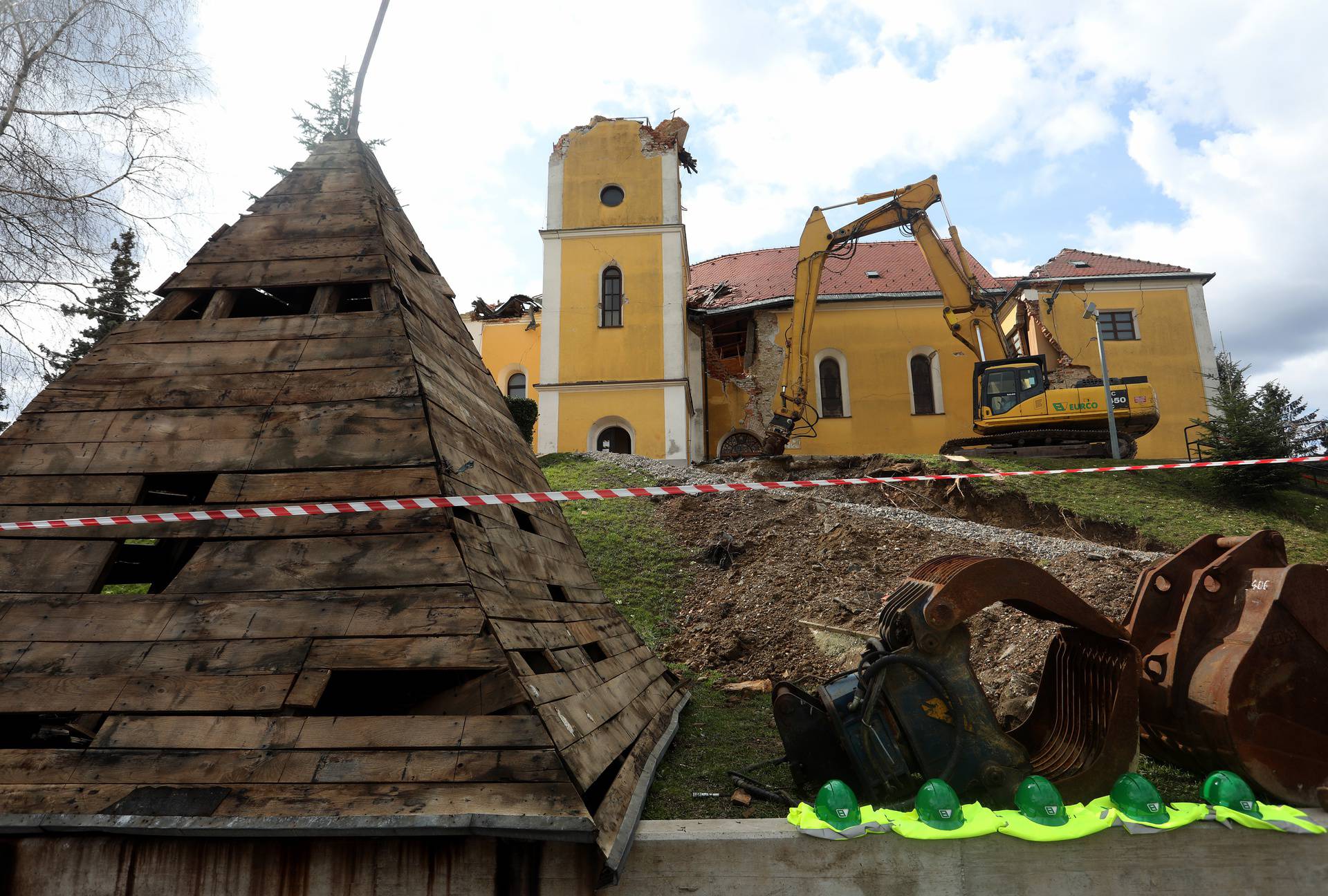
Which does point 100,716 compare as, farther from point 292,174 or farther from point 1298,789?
point 1298,789

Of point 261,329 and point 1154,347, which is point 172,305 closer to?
point 261,329

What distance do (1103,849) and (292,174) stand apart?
22.8 feet

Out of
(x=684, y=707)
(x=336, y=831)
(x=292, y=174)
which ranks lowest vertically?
(x=684, y=707)

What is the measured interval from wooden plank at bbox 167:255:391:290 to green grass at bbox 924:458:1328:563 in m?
13.8

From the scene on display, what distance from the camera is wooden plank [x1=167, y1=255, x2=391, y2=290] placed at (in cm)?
498

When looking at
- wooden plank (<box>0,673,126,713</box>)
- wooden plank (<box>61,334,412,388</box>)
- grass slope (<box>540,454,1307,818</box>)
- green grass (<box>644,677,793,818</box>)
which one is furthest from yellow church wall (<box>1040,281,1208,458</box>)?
wooden plank (<box>0,673,126,713</box>)

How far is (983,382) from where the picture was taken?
20.5m

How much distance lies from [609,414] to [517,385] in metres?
7.41

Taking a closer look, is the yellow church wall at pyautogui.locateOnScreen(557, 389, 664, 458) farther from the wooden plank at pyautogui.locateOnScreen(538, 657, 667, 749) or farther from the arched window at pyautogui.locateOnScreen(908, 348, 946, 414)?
the wooden plank at pyautogui.locateOnScreen(538, 657, 667, 749)

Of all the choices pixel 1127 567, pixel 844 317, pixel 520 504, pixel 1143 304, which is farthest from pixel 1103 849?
pixel 1143 304

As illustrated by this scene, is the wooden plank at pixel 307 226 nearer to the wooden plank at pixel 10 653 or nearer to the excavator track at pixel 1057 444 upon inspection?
the wooden plank at pixel 10 653

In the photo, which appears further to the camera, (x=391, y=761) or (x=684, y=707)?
(x=684, y=707)

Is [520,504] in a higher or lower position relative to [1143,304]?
lower

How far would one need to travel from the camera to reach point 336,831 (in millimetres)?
2307
